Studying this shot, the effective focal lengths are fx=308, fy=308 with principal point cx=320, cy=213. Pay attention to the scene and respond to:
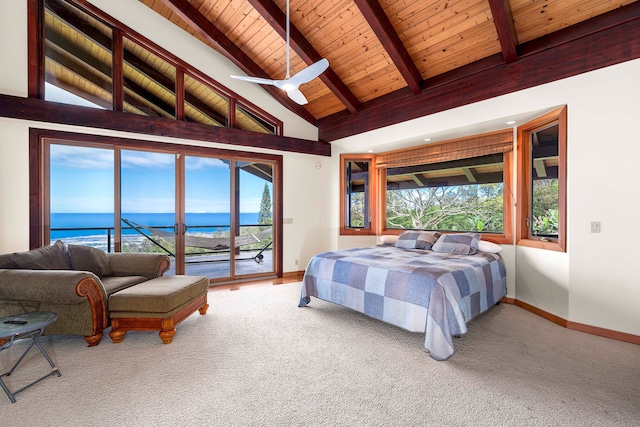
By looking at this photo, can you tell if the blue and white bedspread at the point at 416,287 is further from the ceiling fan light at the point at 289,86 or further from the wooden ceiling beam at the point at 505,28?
the wooden ceiling beam at the point at 505,28

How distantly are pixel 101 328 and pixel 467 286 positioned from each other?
3239 mm

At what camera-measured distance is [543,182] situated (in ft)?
11.8

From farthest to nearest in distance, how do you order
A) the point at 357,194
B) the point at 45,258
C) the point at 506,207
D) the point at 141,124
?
the point at 357,194, the point at 141,124, the point at 506,207, the point at 45,258

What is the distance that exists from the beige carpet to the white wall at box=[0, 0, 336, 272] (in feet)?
6.63

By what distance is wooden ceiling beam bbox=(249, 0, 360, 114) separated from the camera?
379 cm

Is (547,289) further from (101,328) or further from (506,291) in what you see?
(101,328)

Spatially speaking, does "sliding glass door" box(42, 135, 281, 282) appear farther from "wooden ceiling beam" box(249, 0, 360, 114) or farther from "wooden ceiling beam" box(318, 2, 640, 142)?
"wooden ceiling beam" box(318, 2, 640, 142)

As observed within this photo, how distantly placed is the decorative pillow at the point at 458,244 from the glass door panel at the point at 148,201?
386 centimetres

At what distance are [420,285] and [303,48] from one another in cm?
354

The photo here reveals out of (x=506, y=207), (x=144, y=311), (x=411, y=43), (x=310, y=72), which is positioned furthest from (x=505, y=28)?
(x=144, y=311)

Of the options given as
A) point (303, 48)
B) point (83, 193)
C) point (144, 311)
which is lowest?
point (144, 311)

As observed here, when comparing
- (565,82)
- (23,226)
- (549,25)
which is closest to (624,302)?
(565,82)

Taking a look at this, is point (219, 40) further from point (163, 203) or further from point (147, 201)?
point (147, 201)

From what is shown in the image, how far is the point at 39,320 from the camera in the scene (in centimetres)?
204
